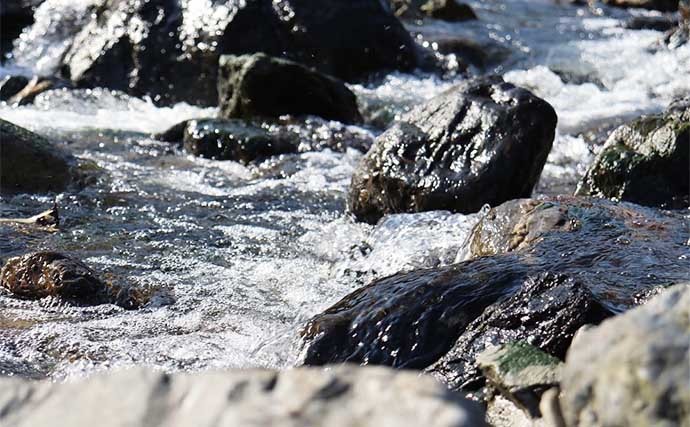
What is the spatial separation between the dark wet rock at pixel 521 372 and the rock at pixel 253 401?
96cm

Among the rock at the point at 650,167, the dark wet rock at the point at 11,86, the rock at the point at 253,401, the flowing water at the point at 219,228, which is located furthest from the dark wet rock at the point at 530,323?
the dark wet rock at the point at 11,86

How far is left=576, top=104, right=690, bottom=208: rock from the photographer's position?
252 inches

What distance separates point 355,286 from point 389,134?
179cm

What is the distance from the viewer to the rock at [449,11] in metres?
15.3

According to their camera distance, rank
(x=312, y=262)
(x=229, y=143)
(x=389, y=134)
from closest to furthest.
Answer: (x=312, y=262), (x=389, y=134), (x=229, y=143)

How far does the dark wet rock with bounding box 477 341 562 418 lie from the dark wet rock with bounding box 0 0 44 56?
37.2 ft

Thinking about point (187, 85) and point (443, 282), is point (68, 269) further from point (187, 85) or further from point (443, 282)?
point (187, 85)

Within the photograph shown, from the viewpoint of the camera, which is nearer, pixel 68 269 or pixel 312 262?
pixel 68 269

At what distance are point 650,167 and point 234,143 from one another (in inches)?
140

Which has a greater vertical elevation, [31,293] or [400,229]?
[31,293]

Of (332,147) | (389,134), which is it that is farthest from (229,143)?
(389,134)

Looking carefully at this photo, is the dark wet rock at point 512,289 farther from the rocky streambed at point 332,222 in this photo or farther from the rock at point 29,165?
the rock at point 29,165

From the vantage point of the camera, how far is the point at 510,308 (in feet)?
12.3

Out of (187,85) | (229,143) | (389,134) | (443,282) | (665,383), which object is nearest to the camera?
(665,383)
